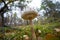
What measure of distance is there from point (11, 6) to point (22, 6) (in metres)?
0.34

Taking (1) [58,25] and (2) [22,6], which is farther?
(2) [22,6]

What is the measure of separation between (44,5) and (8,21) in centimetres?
121

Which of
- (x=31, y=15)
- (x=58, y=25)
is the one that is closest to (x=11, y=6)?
(x=58, y=25)

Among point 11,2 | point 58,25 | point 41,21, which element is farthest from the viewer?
point 11,2

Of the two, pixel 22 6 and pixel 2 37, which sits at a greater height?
pixel 22 6

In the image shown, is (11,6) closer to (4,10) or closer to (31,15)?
(4,10)

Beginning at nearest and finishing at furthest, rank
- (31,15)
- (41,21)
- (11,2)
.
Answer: (31,15)
(41,21)
(11,2)

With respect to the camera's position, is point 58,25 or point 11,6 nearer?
point 58,25

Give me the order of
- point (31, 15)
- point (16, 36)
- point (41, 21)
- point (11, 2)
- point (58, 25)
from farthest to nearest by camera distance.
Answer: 1. point (11, 2)
2. point (41, 21)
3. point (58, 25)
4. point (16, 36)
5. point (31, 15)

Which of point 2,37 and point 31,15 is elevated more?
point 31,15

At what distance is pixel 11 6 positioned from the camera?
482 centimetres

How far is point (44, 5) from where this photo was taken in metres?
4.83

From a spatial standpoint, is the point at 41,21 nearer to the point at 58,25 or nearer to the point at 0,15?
the point at 58,25

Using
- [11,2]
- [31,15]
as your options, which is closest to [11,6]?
[11,2]
